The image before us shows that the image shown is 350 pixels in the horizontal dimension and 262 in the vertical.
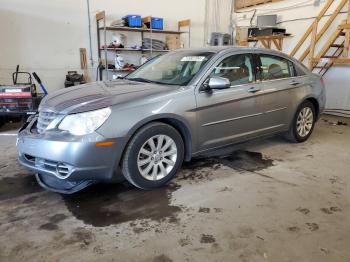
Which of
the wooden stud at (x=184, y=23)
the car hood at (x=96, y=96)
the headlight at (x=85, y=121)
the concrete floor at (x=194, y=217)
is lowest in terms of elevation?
the concrete floor at (x=194, y=217)

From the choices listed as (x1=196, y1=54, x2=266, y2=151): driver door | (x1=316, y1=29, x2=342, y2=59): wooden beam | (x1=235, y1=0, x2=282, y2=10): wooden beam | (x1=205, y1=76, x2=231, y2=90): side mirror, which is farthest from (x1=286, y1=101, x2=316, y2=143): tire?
(x1=235, y1=0, x2=282, y2=10): wooden beam

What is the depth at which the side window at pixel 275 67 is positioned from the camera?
11.5 ft

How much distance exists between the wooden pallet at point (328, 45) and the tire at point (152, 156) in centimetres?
425

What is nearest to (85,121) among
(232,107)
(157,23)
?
(232,107)

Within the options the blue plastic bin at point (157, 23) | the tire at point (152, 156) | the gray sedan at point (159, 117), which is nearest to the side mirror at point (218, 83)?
the gray sedan at point (159, 117)

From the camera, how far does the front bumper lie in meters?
2.27

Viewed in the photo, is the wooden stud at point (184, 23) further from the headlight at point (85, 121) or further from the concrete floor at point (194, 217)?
the headlight at point (85, 121)

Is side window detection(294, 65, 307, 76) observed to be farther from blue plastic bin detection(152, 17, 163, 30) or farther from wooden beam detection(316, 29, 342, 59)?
blue plastic bin detection(152, 17, 163, 30)

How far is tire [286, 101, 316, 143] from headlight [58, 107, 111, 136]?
261 centimetres

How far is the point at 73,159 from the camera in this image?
227cm

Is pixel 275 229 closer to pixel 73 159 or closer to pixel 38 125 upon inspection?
pixel 73 159

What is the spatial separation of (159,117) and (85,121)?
0.61 m

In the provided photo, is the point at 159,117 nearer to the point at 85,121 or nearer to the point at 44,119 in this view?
the point at 85,121

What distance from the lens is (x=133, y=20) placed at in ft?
22.7
